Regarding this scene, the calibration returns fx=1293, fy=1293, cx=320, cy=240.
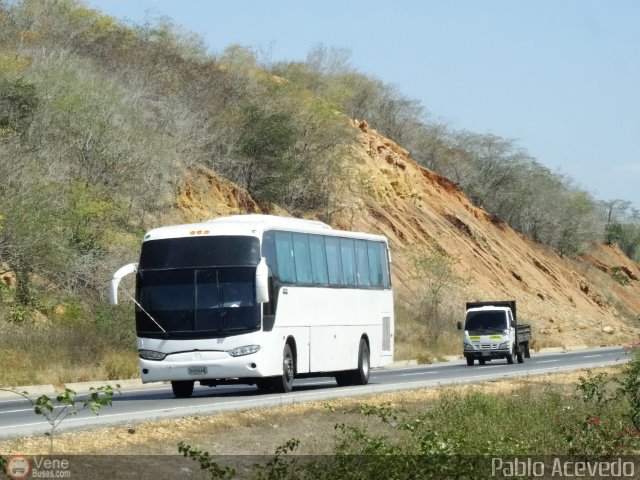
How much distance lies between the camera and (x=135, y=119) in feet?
165

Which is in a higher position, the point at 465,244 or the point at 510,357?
the point at 465,244

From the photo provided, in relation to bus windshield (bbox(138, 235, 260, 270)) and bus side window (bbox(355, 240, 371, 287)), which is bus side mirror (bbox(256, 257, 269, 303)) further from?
bus side window (bbox(355, 240, 371, 287))

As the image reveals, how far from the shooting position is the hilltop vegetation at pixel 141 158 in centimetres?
3584

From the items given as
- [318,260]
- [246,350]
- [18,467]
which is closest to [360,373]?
[318,260]

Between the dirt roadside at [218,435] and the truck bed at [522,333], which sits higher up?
the truck bed at [522,333]

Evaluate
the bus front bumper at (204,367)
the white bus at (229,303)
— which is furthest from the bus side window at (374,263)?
the bus front bumper at (204,367)

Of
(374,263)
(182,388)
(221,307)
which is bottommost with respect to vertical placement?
(182,388)

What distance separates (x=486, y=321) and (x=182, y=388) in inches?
852

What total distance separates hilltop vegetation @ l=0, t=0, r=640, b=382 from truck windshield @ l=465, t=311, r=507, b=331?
12302 mm

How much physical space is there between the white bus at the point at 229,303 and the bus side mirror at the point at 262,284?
0.06ft

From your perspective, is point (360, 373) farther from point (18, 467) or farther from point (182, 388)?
point (18, 467)

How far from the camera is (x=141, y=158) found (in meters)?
47.1

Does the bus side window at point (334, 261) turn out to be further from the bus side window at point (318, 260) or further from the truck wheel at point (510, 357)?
the truck wheel at point (510, 357)

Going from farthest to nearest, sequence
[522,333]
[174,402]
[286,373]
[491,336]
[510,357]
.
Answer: [522,333]
[510,357]
[491,336]
[286,373]
[174,402]
